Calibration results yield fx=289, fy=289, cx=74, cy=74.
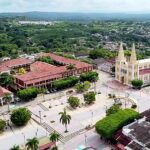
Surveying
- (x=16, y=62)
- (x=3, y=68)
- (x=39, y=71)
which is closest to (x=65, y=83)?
(x=39, y=71)

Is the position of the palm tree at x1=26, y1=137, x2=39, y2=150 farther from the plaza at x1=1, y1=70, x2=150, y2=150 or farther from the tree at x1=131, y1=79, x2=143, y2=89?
the tree at x1=131, y1=79, x2=143, y2=89

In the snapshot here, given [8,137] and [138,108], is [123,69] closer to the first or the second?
[138,108]

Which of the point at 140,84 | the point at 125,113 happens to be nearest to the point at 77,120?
the point at 125,113

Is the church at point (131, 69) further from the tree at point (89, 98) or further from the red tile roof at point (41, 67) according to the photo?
the red tile roof at point (41, 67)

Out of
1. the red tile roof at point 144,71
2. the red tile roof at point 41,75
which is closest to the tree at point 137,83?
the red tile roof at point 144,71

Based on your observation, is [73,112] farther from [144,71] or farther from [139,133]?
[144,71]

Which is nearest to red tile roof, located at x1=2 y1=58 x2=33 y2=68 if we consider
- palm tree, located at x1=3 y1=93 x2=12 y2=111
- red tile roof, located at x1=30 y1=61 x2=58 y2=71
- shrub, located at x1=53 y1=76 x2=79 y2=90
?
red tile roof, located at x1=30 y1=61 x2=58 y2=71
